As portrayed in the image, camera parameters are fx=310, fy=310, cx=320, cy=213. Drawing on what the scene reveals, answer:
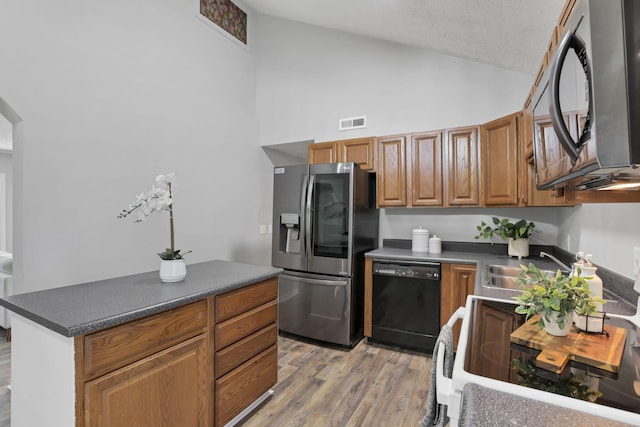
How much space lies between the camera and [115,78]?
2605 millimetres

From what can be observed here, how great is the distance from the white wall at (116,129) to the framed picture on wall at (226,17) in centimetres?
9

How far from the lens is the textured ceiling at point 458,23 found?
1.82 m

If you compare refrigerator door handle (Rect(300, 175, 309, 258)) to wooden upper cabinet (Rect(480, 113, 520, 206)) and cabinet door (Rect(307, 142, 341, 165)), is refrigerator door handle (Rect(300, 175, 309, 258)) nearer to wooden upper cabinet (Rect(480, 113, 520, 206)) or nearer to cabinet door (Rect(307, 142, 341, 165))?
cabinet door (Rect(307, 142, 341, 165))

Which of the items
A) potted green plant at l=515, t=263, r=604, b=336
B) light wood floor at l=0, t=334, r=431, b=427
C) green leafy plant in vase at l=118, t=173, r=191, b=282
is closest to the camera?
potted green plant at l=515, t=263, r=604, b=336

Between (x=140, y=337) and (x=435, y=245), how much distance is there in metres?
2.67

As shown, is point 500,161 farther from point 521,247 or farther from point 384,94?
point 384,94

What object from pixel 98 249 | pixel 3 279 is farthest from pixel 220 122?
pixel 3 279

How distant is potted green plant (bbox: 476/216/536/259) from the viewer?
9.16 feet

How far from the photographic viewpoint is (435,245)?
10.3 feet

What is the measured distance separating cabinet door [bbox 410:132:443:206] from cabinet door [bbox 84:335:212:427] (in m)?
2.40

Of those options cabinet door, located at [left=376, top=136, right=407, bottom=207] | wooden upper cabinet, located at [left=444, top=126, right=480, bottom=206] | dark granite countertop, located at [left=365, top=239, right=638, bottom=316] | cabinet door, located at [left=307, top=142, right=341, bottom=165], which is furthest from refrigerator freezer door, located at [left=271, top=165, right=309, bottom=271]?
wooden upper cabinet, located at [left=444, top=126, right=480, bottom=206]

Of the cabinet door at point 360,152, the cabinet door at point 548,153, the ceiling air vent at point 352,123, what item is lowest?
the cabinet door at point 548,153

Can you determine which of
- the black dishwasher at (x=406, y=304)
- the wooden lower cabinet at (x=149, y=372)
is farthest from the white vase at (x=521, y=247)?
the wooden lower cabinet at (x=149, y=372)

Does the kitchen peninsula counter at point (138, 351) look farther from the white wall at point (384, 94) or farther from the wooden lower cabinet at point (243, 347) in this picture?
the white wall at point (384, 94)
